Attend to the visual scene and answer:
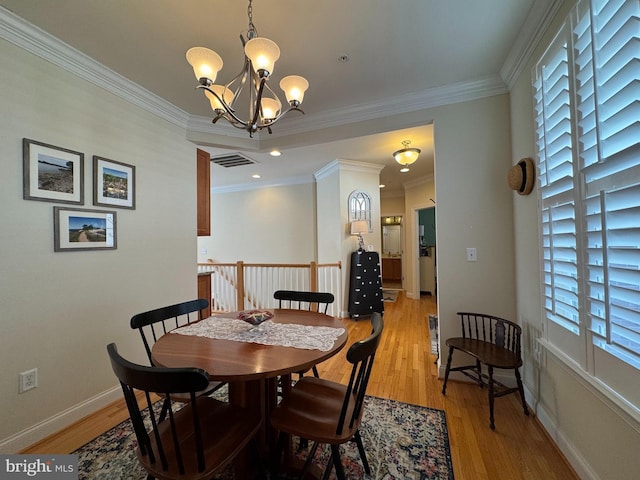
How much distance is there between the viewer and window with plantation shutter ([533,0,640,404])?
1.00 m

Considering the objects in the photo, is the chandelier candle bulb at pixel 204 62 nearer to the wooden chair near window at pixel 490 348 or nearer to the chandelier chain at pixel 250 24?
the chandelier chain at pixel 250 24

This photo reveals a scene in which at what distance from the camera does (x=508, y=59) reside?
197 centimetres

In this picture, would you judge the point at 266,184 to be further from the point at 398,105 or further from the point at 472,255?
the point at 472,255

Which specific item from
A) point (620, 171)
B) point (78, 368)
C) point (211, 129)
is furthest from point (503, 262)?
point (78, 368)

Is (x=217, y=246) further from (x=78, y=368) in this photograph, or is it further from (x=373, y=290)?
(x=78, y=368)

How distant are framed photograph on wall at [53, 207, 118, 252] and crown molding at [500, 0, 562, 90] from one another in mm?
3321

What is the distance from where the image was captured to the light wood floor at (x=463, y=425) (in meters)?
1.41

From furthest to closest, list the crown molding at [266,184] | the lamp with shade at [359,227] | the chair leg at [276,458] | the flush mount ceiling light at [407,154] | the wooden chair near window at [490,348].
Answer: the crown molding at [266,184] → the lamp with shade at [359,227] → the flush mount ceiling light at [407,154] → the wooden chair near window at [490,348] → the chair leg at [276,458]

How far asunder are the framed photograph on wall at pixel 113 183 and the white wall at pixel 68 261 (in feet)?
0.18

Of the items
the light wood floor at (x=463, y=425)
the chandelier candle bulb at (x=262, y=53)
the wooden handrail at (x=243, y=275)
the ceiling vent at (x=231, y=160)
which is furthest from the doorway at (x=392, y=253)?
the chandelier candle bulb at (x=262, y=53)

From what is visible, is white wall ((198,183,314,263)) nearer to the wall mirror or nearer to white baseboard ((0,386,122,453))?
the wall mirror

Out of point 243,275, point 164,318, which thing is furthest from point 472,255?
point 243,275

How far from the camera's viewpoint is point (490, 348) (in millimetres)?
1971

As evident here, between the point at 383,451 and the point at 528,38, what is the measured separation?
9.26 feet
